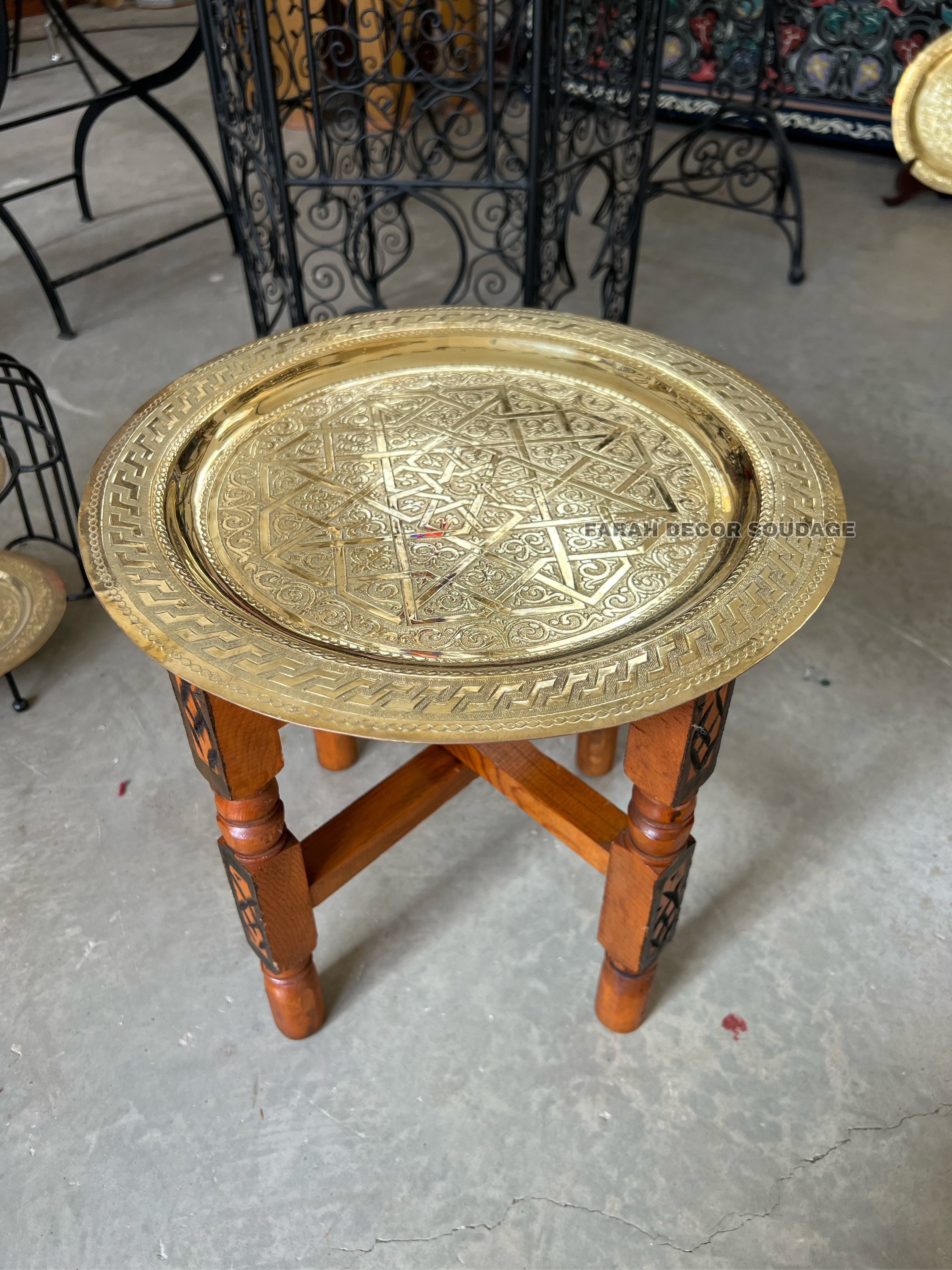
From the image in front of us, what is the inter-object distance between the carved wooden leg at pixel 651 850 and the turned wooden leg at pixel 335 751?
672 mm

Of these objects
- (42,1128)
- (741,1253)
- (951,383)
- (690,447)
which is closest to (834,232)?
(951,383)

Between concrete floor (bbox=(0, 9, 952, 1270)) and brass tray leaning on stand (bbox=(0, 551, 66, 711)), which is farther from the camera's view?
brass tray leaning on stand (bbox=(0, 551, 66, 711))

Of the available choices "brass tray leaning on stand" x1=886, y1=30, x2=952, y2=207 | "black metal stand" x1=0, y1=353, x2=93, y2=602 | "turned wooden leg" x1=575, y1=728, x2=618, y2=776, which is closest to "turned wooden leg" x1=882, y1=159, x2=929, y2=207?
"brass tray leaning on stand" x1=886, y1=30, x2=952, y2=207

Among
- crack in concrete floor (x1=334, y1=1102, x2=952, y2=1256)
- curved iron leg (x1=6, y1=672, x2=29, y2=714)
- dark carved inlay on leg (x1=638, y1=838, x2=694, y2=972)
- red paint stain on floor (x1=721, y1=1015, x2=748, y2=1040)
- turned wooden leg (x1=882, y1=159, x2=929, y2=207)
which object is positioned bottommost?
red paint stain on floor (x1=721, y1=1015, x2=748, y2=1040)

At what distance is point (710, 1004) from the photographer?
1.59 metres

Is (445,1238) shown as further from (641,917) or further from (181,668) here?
(181,668)

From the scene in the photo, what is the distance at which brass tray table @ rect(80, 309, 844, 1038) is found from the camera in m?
1.05

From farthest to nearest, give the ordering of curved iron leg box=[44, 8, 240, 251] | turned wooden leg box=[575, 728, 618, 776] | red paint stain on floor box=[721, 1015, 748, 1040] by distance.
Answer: curved iron leg box=[44, 8, 240, 251]
turned wooden leg box=[575, 728, 618, 776]
red paint stain on floor box=[721, 1015, 748, 1040]

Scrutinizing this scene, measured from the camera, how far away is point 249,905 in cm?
133

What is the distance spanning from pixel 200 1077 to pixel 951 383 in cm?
294

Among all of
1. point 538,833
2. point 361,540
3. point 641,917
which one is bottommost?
→ point 538,833

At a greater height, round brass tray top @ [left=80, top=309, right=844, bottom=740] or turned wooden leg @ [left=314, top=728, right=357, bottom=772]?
round brass tray top @ [left=80, top=309, right=844, bottom=740]

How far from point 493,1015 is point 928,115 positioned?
3.32m

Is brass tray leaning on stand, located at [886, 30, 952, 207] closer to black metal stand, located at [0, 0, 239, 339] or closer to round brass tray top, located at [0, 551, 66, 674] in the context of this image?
black metal stand, located at [0, 0, 239, 339]
